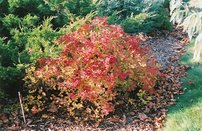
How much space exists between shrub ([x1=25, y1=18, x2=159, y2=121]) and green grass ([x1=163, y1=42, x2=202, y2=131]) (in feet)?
2.59

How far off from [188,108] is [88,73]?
2.02 m

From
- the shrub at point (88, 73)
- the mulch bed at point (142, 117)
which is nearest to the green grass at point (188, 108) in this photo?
the mulch bed at point (142, 117)

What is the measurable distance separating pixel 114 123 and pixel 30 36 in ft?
6.84

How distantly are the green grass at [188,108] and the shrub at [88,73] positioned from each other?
79cm

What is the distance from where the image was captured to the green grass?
5.60 metres

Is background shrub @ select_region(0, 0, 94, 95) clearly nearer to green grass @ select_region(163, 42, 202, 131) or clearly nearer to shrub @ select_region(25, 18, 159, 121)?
shrub @ select_region(25, 18, 159, 121)

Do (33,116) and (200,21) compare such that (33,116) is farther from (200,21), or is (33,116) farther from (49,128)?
(200,21)

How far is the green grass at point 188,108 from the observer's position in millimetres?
5598

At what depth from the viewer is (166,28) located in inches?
428

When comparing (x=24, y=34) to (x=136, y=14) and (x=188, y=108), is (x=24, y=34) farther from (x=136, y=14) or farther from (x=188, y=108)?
(x=136, y=14)

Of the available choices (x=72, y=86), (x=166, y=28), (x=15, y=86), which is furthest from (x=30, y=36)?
(x=166, y=28)

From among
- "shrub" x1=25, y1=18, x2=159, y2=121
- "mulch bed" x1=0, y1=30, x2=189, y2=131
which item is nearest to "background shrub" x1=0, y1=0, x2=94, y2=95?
"shrub" x1=25, y1=18, x2=159, y2=121

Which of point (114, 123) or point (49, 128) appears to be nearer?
point (49, 128)

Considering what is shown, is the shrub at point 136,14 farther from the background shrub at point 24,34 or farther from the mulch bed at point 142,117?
the background shrub at point 24,34
